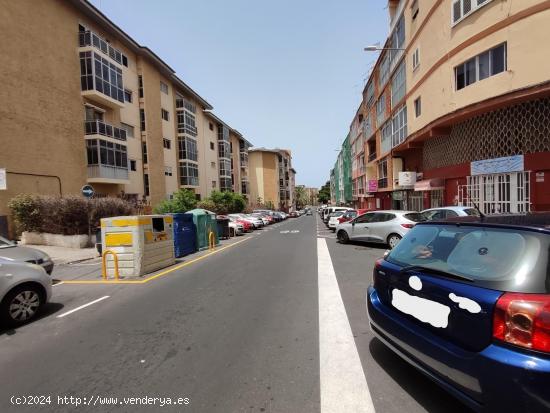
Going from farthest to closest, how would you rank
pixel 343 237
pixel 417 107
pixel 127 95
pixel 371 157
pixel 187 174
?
1. pixel 187 174
2. pixel 371 157
3. pixel 127 95
4. pixel 417 107
5. pixel 343 237

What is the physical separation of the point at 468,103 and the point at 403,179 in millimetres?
8011

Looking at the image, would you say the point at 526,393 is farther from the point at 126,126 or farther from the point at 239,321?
the point at 126,126

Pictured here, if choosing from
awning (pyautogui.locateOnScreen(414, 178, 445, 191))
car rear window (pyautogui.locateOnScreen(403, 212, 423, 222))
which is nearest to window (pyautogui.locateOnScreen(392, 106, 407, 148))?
awning (pyautogui.locateOnScreen(414, 178, 445, 191))

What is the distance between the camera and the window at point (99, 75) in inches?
827

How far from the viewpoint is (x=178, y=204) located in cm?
2528

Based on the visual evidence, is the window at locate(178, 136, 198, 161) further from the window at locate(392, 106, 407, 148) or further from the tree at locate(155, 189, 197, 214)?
the window at locate(392, 106, 407, 148)

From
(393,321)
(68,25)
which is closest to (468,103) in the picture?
(393,321)

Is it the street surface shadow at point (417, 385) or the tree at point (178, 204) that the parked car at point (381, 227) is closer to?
the street surface shadow at point (417, 385)

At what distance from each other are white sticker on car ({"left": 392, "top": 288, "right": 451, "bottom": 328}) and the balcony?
914 inches

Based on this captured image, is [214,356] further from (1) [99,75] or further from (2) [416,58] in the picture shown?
(1) [99,75]

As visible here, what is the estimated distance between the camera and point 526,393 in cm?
168

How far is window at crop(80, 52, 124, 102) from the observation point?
2100 centimetres

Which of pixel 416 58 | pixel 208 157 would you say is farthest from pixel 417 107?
pixel 208 157

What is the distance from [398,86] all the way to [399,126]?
2.78 m
